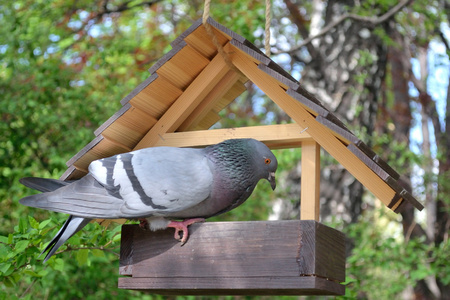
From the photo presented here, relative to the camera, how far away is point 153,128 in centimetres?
273

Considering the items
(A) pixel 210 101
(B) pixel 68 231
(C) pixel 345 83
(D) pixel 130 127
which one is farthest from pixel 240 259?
→ (C) pixel 345 83

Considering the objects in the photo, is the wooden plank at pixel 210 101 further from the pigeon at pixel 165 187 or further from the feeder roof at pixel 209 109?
the pigeon at pixel 165 187

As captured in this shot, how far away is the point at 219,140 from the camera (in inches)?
103

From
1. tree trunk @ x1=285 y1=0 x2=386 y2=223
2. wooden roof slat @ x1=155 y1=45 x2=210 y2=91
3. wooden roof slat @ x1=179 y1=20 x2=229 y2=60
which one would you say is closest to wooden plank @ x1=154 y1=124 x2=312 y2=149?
wooden roof slat @ x1=155 y1=45 x2=210 y2=91

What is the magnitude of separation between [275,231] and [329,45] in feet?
12.8

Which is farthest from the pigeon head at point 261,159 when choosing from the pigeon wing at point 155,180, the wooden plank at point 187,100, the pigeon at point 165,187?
the wooden plank at point 187,100

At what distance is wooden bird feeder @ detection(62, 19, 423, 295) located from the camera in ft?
7.04

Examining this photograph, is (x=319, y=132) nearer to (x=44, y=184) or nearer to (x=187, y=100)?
(x=187, y=100)

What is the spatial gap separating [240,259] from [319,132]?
70 centimetres

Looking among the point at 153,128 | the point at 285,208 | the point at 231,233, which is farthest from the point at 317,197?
the point at 285,208

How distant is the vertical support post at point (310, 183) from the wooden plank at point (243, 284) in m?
0.34

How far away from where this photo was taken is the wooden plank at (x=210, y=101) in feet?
9.21

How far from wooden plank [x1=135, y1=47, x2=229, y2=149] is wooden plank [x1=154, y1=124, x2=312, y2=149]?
0.04m

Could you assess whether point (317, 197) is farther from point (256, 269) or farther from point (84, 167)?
point (84, 167)
